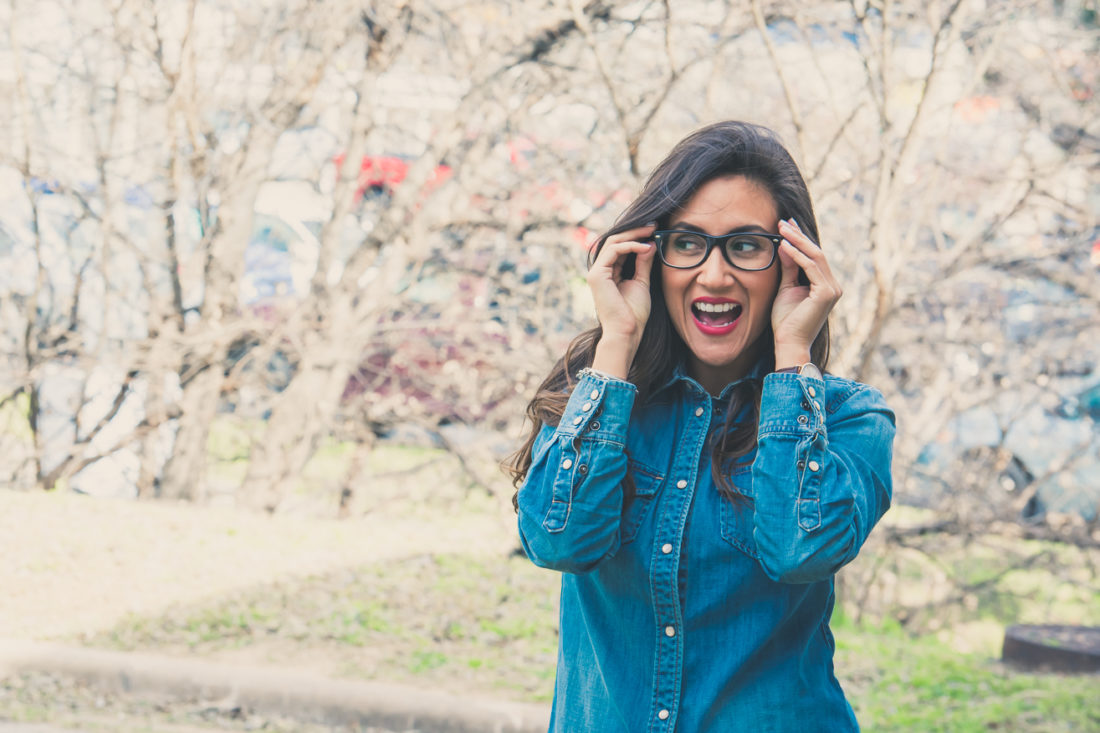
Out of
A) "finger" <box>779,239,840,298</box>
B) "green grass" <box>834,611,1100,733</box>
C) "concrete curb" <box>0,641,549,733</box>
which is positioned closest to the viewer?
"finger" <box>779,239,840,298</box>

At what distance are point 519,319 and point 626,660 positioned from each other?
24.3 ft

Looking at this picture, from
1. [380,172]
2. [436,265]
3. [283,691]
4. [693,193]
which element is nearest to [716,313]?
[693,193]

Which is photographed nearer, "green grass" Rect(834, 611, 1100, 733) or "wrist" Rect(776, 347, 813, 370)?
"wrist" Rect(776, 347, 813, 370)

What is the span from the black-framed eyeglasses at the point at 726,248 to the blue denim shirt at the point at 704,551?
0.23 metres

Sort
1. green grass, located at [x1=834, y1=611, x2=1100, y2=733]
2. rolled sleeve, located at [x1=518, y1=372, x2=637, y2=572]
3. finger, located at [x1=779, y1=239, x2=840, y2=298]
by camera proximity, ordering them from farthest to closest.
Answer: green grass, located at [x1=834, y1=611, x2=1100, y2=733]
finger, located at [x1=779, y1=239, x2=840, y2=298]
rolled sleeve, located at [x1=518, y1=372, x2=637, y2=572]

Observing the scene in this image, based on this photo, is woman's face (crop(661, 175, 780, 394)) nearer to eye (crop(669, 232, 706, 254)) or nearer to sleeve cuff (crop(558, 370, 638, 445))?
eye (crop(669, 232, 706, 254))

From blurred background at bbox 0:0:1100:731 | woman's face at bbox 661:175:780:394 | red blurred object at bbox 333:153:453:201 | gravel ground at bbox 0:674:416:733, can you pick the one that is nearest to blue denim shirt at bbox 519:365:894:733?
woman's face at bbox 661:175:780:394

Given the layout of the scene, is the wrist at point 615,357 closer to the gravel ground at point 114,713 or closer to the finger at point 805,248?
the finger at point 805,248

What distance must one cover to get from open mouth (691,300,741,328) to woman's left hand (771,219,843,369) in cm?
7

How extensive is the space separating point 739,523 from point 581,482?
28 cm

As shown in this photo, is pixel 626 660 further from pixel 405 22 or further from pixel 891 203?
pixel 405 22

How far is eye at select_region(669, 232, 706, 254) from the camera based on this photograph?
2.09 metres

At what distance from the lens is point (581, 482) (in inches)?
76.9

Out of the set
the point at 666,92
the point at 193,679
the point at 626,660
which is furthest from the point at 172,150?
the point at 626,660
